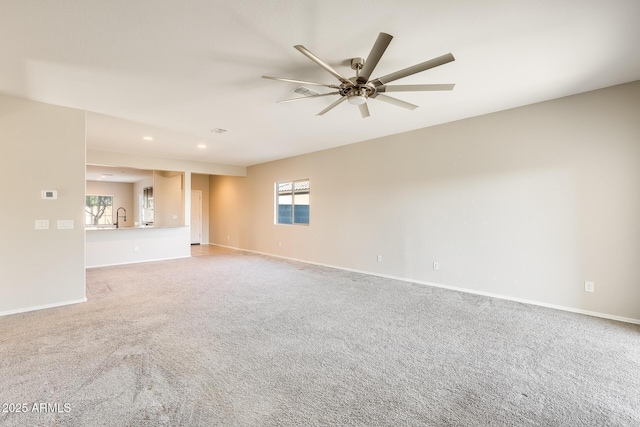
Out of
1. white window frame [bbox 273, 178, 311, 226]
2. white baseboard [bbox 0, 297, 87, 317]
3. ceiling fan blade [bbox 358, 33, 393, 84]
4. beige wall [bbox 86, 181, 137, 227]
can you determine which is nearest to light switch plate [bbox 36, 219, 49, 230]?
white baseboard [bbox 0, 297, 87, 317]

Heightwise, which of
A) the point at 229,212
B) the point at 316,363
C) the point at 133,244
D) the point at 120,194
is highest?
the point at 120,194

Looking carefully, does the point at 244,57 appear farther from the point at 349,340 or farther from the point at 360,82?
the point at 349,340

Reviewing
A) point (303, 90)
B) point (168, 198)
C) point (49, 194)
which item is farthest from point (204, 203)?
point (303, 90)

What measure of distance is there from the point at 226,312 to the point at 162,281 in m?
2.24

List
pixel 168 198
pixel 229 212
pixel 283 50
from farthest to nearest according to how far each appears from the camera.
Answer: pixel 229 212 → pixel 168 198 → pixel 283 50

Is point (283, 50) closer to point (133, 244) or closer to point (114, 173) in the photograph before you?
point (133, 244)

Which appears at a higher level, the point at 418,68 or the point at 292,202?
the point at 418,68

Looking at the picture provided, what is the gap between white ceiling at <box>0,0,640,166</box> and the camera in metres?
1.97

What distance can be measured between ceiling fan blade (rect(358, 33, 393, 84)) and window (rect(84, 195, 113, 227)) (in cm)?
1272

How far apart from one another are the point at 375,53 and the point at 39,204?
432 centimetres

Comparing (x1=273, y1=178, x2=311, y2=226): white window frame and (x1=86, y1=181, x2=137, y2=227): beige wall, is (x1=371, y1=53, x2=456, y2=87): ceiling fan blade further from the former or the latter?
(x1=86, y1=181, x2=137, y2=227): beige wall

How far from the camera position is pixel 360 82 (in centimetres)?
253

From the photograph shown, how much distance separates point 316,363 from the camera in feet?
7.51

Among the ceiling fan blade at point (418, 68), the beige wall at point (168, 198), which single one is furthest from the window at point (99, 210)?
the ceiling fan blade at point (418, 68)
